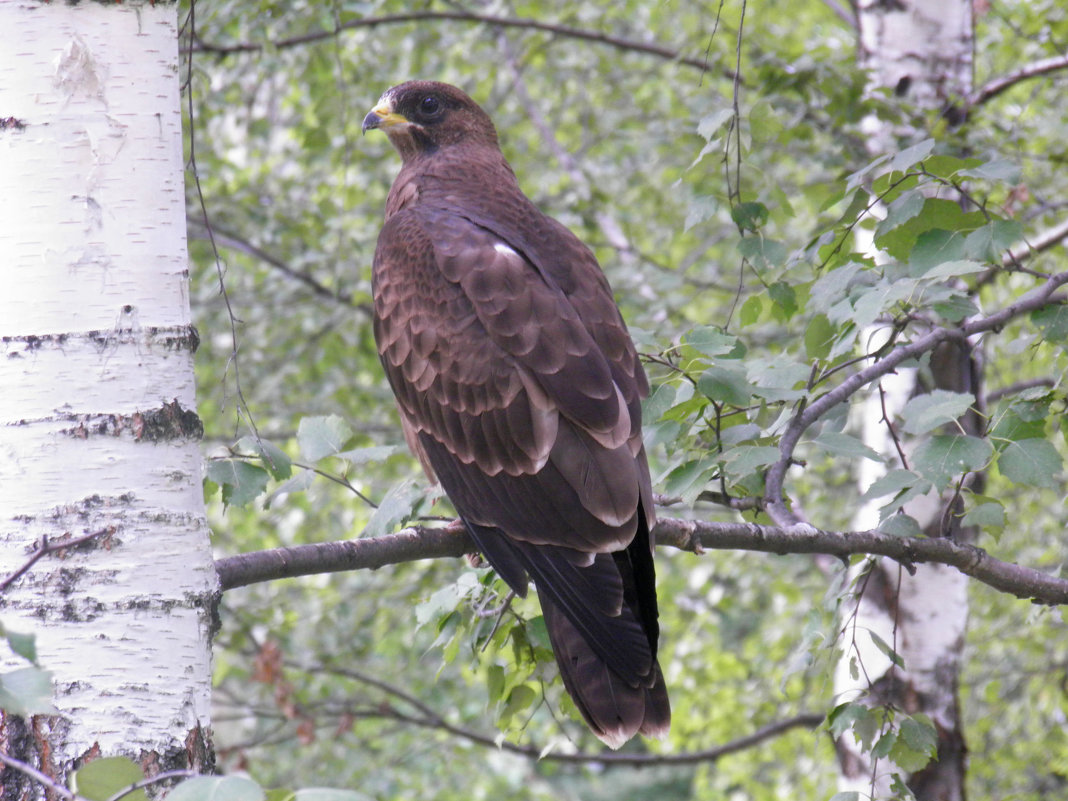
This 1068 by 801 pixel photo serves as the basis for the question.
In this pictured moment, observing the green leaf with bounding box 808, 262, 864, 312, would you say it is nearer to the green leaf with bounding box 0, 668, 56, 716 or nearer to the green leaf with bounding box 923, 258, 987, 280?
the green leaf with bounding box 923, 258, 987, 280

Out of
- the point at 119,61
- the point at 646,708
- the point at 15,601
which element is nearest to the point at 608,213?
the point at 646,708

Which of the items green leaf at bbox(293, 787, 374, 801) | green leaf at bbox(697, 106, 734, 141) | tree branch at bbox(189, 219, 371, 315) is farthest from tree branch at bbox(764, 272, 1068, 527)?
tree branch at bbox(189, 219, 371, 315)

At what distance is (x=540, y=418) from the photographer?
2668 mm

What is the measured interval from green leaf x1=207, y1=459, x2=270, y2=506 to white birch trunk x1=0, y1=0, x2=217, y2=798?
1.39 feet

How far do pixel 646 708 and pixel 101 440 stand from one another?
1.35m

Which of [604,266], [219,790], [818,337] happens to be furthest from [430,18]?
[219,790]

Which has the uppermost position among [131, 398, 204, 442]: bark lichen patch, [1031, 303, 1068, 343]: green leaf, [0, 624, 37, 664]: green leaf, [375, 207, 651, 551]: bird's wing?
[0, 624, 37, 664]: green leaf

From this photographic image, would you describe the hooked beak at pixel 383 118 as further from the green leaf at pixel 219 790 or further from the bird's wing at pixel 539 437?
the green leaf at pixel 219 790

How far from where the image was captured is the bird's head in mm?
3781

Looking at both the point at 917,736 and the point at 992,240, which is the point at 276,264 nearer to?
the point at 992,240

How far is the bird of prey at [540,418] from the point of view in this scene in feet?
8.23

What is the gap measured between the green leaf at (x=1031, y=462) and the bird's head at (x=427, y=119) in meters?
2.19

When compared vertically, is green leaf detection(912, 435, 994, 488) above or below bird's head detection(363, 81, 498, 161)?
above

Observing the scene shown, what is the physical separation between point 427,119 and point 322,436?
5.76ft
